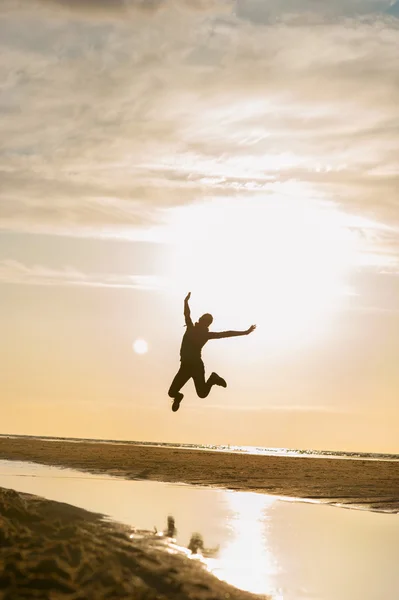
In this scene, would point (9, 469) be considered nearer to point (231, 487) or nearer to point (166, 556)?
point (231, 487)

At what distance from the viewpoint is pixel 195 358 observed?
61.7ft

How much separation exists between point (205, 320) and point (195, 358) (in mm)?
1037

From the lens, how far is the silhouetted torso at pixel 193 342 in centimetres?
1841

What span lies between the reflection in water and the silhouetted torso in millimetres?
3704

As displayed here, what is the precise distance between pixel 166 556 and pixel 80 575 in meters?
2.23

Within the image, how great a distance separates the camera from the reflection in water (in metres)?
12.1

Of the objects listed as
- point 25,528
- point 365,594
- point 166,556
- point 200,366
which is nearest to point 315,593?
point 365,594

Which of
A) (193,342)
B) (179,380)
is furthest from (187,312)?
(179,380)

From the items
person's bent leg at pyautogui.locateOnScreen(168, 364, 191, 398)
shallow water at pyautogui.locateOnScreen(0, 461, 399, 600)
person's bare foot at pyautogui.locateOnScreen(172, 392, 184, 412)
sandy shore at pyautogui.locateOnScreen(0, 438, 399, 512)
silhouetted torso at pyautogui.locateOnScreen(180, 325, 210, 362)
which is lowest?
sandy shore at pyautogui.locateOnScreen(0, 438, 399, 512)

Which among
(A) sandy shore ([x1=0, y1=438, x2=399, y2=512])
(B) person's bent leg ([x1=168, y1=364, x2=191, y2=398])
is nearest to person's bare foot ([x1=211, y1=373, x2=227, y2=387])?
(B) person's bent leg ([x1=168, y1=364, x2=191, y2=398])

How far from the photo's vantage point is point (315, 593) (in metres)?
11.4

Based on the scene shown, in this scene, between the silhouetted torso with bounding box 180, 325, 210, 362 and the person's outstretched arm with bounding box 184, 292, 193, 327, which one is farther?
the silhouetted torso with bounding box 180, 325, 210, 362

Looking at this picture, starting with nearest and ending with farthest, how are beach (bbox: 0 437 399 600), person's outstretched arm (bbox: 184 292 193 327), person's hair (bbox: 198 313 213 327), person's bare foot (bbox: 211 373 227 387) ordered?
beach (bbox: 0 437 399 600) → person's outstretched arm (bbox: 184 292 193 327) → person's hair (bbox: 198 313 213 327) → person's bare foot (bbox: 211 373 227 387)

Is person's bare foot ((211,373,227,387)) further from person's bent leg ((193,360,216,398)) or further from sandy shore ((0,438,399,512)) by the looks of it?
sandy shore ((0,438,399,512))
